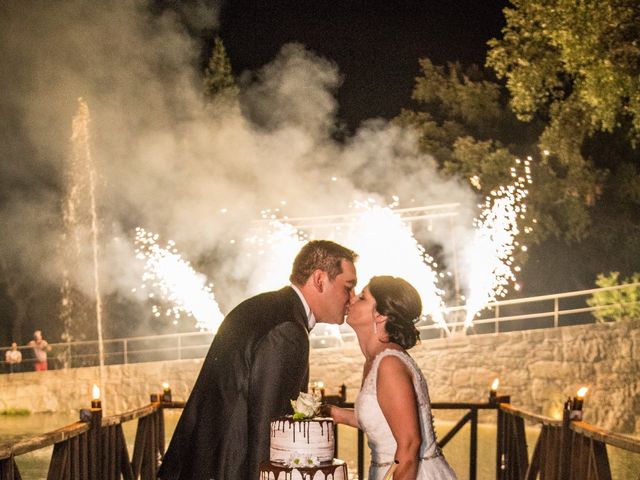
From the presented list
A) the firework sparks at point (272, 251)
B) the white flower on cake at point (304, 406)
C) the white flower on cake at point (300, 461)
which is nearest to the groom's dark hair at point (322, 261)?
the white flower on cake at point (304, 406)

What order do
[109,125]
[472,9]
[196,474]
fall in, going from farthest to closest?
[472,9]
[109,125]
[196,474]

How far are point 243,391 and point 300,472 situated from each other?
36 centimetres

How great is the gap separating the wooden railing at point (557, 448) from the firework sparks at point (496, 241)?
12933 millimetres

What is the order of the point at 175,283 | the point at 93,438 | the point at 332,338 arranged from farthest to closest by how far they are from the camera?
the point at 175,283 → the point at 332,338 → the point at 93,438

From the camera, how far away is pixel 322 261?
3715 mm

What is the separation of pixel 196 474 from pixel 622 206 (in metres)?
18.5

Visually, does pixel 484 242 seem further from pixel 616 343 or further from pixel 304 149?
pixel 616 343

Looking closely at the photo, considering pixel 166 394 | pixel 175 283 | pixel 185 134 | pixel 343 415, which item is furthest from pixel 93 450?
pixel 175 283

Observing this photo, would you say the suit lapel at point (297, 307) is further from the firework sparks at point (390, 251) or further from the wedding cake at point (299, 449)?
the firework sparks at point (390, 251)

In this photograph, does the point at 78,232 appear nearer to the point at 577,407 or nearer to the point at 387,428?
the point at 577,407

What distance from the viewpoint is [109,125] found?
2325 centimetres

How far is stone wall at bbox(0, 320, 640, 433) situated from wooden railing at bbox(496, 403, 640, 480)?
8.94 metres

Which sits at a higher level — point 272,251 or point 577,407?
point 272,251

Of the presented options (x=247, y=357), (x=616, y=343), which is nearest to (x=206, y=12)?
(x=616, y=343)
